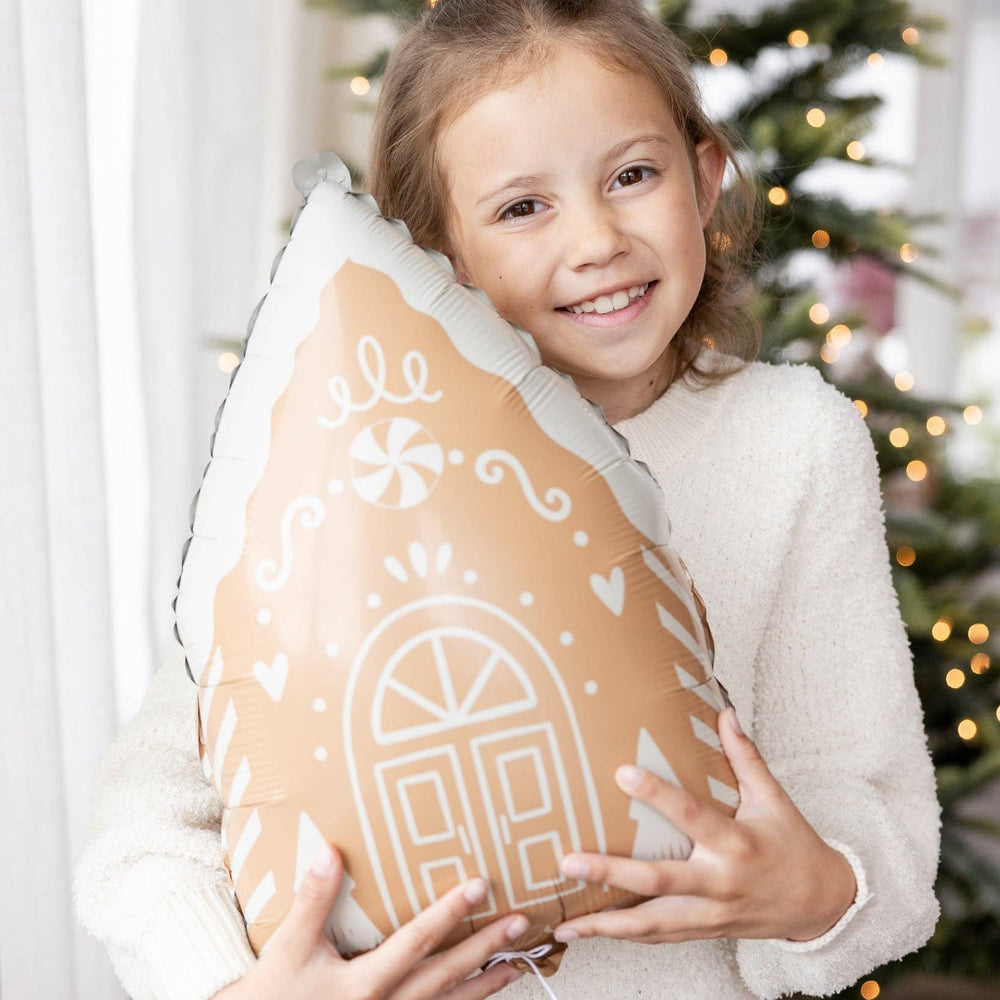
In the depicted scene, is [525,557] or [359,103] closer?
[525,557]

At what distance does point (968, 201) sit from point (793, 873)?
12.2 ft

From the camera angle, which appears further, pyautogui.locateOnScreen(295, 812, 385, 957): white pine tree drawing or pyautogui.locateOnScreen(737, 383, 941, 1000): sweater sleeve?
pyautogui.locateOnScreen(737, 383, 941, 1000): sweater sleeve

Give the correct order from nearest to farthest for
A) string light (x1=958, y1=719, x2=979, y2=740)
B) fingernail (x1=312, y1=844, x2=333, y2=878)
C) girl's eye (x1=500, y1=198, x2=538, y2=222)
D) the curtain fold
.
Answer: fingernail (x1=312, y1=844, x2=333, y2=878)
girl's eye (x1=500, y1=198, x2=538, y2=222)
the curtain fold
string light (x1=958, y1=719, x2=979, y2=740)

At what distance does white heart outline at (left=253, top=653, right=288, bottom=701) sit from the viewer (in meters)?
0.61

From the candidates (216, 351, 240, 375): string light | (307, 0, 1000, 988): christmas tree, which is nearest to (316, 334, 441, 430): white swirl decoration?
(307, 0, 1000, 988): christmas tree

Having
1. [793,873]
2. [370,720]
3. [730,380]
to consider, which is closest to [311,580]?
[370,720]

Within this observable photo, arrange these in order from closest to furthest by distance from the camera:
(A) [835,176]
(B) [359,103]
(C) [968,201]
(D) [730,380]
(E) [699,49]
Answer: (D) [730,380], (E) [699,49], (B) [359,103], (A) [835,176], (C) [968,201]

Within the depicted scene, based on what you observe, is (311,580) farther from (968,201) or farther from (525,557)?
(968,201)

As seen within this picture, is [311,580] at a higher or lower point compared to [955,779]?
higher

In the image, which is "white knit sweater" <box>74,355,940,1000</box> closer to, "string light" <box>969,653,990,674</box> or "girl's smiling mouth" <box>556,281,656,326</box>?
"girl's smiling mouth" <box>556,281,656,326</box>

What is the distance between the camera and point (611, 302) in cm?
84

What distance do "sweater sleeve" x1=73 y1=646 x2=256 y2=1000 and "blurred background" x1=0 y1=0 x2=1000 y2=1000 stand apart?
298 mm

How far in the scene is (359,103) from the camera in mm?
1671

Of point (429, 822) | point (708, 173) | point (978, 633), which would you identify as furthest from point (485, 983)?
point (978, 633)
